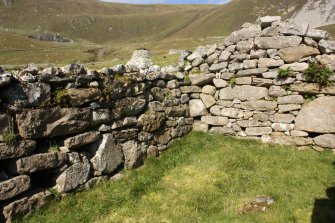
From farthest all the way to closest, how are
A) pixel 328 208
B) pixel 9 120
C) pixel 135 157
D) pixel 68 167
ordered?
pixel 135 157 → pixel 68 167 → pixel 328 208 → pixel 9 120

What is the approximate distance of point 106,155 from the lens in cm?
950

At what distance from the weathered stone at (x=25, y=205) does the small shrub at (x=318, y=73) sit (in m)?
8.75

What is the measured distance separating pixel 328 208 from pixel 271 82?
5.27 meters

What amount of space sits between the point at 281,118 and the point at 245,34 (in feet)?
10.8

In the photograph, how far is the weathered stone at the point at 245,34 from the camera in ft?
41.1

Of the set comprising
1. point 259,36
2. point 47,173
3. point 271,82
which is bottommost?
point 47,173

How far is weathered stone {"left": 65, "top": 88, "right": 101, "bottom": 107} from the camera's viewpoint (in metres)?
8.68

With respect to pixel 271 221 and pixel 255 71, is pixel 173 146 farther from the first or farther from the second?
pixel 271 221

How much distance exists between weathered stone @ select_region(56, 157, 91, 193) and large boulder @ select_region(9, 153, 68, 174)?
303 mm

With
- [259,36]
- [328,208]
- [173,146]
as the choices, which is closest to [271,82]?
[259,36]

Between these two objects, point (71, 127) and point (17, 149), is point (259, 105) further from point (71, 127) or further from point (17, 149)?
point (17, 149)

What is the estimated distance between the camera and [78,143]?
8.85m

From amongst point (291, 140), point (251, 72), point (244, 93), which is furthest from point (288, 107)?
point (251, 72)

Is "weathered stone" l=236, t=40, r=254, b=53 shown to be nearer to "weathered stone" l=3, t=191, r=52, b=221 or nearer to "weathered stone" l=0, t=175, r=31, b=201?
"weathered stone" l=3, t=191, r=52, b=221
